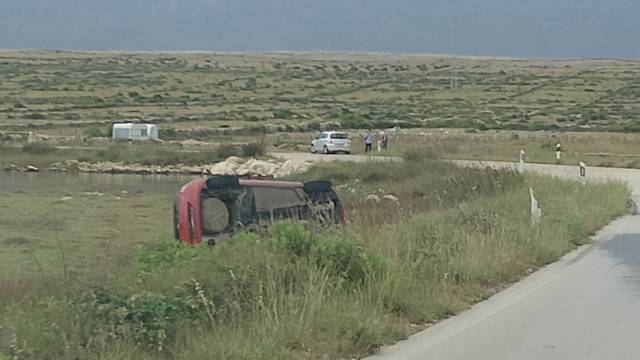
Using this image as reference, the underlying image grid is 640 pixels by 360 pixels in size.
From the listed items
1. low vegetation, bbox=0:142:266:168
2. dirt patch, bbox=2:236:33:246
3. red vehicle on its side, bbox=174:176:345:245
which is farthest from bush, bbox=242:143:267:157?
red vehicle on its side, bbox=174:176:345:245

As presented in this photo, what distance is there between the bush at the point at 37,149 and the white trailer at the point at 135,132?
301 inches

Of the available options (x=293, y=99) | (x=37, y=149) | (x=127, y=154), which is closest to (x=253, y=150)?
(x=127, y=154)

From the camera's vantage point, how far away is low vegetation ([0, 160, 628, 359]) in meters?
9.03

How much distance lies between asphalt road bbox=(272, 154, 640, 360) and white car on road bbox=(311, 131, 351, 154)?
148ft

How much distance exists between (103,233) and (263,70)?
162614 millimetres

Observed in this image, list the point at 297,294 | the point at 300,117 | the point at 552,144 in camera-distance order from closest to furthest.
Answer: the point at 297,294
the point at 552,144
the point at 300,117

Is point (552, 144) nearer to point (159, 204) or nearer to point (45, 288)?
point (159, 204)

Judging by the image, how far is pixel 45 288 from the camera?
1151 centimetres

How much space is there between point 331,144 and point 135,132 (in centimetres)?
1488

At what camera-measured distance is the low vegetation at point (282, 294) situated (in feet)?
29.6

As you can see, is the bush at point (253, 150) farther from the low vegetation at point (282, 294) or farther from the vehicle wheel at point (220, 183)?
the vehicle wheel at point (220, 183)

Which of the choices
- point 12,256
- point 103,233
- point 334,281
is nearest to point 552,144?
point 103,233

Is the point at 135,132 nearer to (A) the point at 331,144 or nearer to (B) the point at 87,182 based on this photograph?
(A) the point at 331,144

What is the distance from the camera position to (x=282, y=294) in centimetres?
1085
